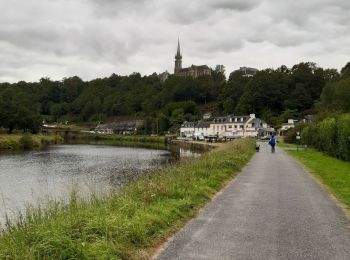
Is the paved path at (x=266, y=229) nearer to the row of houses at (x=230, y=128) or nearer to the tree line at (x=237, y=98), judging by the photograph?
the tree line at (x=237, y=98)

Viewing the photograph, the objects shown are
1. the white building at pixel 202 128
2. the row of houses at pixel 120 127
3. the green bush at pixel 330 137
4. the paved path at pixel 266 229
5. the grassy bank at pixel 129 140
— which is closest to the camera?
the paved path at pixel 266 229

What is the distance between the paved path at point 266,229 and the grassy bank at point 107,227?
49 cm

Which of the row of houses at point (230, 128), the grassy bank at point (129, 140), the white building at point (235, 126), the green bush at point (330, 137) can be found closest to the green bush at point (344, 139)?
the green bush at point (330, 137)

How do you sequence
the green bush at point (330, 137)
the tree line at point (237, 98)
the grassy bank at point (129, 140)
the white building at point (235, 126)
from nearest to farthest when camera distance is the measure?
the green bush at point (330, 137), the tree line at point (237, 98), the grassy bank at point (129, 140), the white building at point (235, 126)

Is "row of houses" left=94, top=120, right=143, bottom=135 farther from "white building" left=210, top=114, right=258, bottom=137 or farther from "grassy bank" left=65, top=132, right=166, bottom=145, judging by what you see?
"white building" left=210, top=114, right=258, bottom=137

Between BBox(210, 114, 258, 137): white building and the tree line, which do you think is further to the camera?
BBox(210, 114, 258, 137): white building

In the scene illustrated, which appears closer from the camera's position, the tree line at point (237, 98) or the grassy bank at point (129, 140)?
the tree line at point (237, 98)

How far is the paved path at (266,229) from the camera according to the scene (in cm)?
782

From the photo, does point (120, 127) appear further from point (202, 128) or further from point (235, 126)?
point (235, 126)

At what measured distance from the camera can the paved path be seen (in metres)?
7.82

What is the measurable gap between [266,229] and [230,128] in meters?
112

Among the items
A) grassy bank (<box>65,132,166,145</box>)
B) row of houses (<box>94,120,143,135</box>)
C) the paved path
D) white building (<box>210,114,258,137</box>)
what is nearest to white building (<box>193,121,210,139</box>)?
white building (<box>210,114,258,137</box>)

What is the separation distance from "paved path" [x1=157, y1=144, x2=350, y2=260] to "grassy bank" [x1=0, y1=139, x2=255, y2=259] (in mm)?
491

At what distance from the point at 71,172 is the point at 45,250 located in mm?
26765
